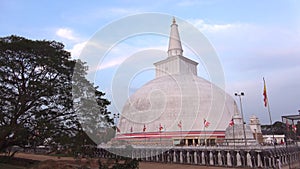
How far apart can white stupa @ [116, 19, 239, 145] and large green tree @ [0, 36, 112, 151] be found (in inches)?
820

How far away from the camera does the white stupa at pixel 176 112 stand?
139 ft

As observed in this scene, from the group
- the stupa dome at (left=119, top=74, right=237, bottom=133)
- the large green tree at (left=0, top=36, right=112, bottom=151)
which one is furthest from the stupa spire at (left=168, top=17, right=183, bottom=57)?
the large green tree at (left=0, top=36, right=112, bottom=151)

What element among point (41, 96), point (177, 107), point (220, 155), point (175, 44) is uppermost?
point (175, 44)

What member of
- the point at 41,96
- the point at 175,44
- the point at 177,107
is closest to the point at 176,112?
the point at 177,107

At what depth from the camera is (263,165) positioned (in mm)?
24453

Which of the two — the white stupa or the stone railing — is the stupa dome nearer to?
the white stupa

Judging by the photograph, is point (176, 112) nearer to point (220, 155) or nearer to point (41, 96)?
point (220, 155)

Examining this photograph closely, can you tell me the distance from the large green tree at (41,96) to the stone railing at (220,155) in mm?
4101

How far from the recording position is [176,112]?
44875 millimetres

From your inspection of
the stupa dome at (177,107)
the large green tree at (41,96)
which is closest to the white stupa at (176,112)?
the stupa dome at (177,107)

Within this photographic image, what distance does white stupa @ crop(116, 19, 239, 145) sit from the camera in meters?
42.5

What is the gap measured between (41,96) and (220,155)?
18607 millimetres

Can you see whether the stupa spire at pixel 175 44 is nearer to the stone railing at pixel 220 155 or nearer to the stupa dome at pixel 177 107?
the stupa dome at pixel 177 107

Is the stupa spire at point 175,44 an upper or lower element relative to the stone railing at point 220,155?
upper
